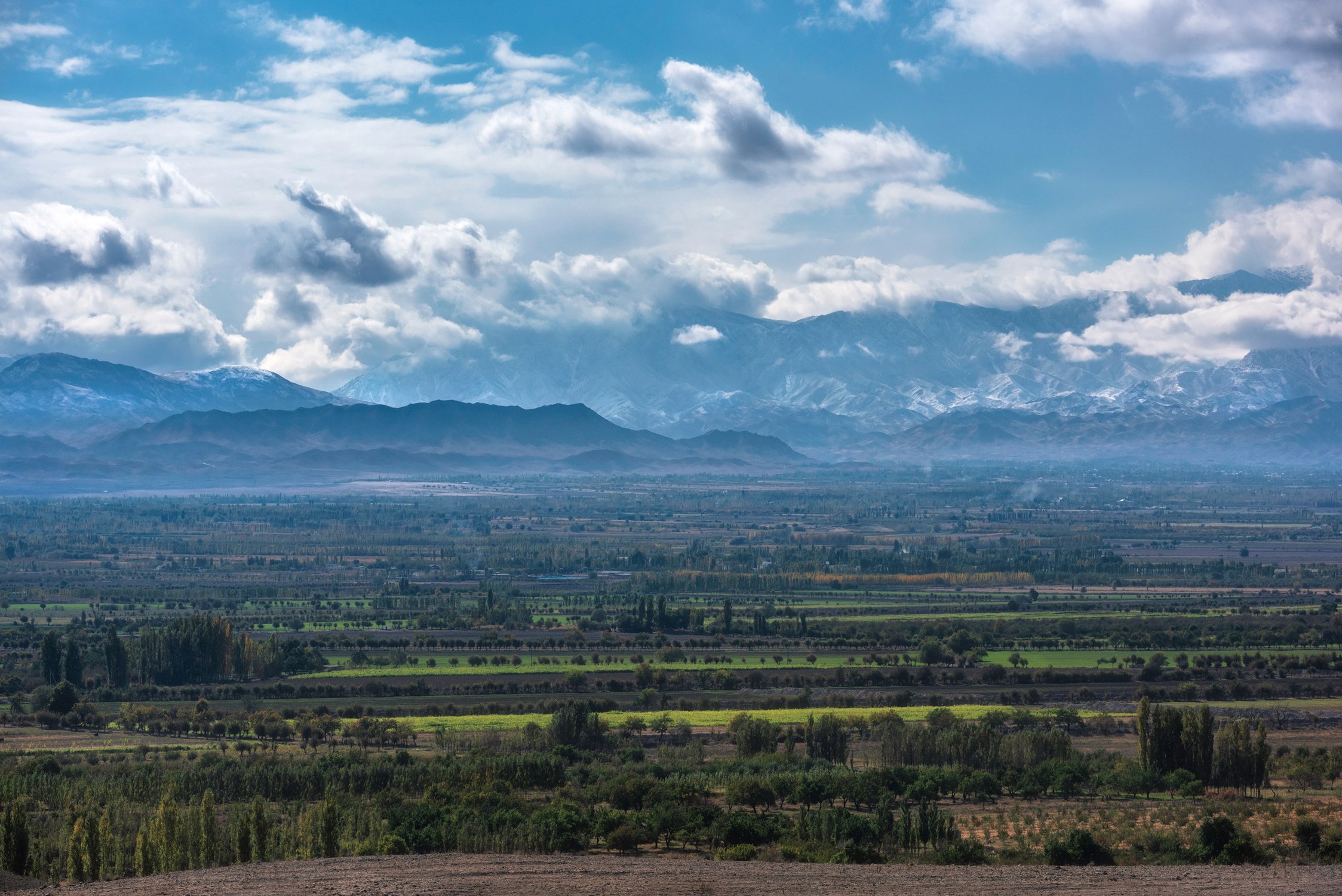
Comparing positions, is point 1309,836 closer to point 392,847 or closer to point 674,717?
point 392,847

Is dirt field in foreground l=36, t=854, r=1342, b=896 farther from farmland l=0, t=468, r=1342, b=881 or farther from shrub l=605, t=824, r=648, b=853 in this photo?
shrub l=605, t=824, r=648, b=853

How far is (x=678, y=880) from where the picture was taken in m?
37.3

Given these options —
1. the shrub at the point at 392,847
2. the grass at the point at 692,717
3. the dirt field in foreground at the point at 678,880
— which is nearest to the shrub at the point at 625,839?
the dirt field in foreground at the point at 678,880

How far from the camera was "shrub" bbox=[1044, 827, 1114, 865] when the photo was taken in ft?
132

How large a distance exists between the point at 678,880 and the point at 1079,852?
11.8m

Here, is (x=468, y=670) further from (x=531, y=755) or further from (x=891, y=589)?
(x=891, y=589)

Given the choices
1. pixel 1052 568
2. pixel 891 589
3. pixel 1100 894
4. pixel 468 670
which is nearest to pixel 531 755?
pixel 1100 894

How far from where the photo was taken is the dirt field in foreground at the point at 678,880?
117ft

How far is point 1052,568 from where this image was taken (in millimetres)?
162500

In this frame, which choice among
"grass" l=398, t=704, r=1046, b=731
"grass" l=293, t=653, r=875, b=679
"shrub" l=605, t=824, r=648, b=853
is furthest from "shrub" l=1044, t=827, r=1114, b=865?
"grass" l=293, t=653, r=875, b=679

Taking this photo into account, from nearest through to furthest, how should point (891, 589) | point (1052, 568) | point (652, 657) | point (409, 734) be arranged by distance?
point (409, 734) → point (652, 657) → point (891, 589) → point (1052, 568)

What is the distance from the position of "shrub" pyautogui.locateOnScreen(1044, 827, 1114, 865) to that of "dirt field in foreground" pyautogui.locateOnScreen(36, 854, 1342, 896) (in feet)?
5.06

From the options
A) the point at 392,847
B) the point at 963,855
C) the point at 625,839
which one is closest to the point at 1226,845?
the point at 963,855

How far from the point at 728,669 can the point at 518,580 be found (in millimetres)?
65568
